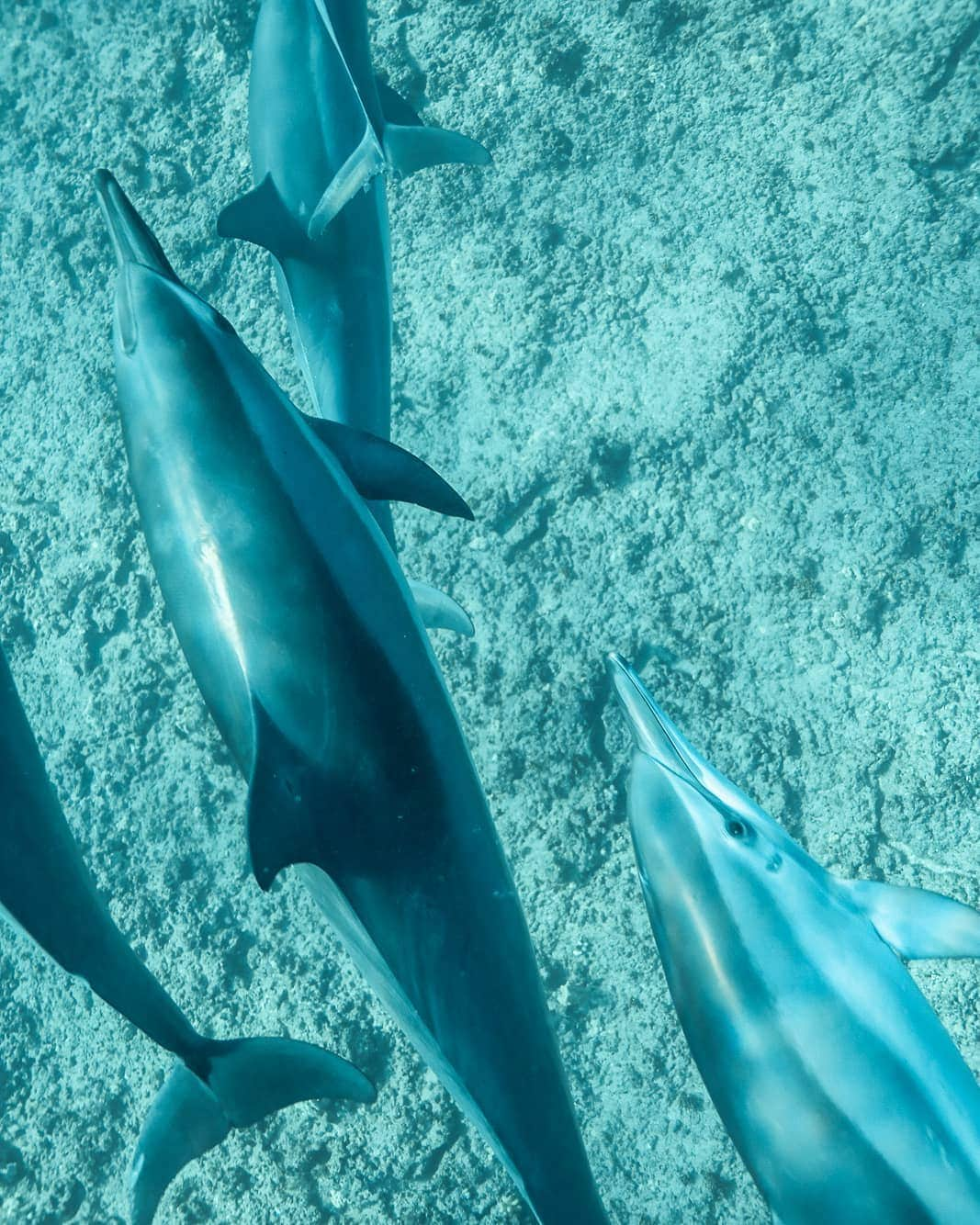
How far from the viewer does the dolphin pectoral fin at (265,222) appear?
2348 millimetres

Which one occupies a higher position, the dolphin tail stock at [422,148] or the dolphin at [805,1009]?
the dolphin tail stock at [422,148]

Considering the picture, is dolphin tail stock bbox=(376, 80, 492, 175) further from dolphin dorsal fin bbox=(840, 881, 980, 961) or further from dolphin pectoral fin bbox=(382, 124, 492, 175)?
dolphin dorsal fin bbox=(840, 881, 980, 961)

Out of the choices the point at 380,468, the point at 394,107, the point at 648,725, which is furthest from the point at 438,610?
the point at 394,107

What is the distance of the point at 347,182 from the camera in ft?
7.49

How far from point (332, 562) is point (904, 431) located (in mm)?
2120

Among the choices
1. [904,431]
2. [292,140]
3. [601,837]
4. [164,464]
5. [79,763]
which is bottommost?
[601,837]

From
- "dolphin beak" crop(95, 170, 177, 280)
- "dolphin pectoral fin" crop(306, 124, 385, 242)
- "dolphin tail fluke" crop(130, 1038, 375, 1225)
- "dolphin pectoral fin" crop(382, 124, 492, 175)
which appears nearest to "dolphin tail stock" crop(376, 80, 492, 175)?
"dolphin pectoral fin" crop(382, 124, 492, 175)

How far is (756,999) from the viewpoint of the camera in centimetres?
166

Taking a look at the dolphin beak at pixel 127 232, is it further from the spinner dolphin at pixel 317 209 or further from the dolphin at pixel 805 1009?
the dolphin at pixel 805 1009

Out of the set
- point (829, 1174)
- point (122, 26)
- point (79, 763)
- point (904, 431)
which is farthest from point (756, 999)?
point (122, 26)

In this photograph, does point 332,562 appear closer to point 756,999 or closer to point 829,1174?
point 756,999

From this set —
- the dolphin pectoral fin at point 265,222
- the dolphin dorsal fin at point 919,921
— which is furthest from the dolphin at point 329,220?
the dolphin dorsal fin at point 919,921

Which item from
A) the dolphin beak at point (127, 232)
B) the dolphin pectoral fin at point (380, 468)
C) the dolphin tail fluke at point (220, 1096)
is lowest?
the dolphin tail fluke at point (220, 1096)

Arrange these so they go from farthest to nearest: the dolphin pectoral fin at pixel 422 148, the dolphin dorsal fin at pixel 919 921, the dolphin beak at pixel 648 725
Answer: the dolphin pectoral fin at pixel 422 148 < the dolphin beak at pixel 648 725 < the dolphin dorsal fin at pixel 919 921
